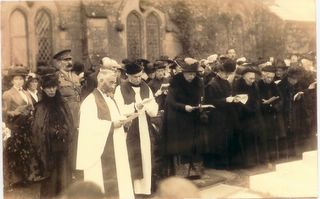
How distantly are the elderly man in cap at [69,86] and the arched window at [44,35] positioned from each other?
5.1 inches

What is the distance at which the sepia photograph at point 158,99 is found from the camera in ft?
22.7

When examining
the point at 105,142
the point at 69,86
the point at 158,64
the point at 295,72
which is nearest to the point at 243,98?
the point at 295,72

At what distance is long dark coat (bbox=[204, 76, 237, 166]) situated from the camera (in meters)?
7.41

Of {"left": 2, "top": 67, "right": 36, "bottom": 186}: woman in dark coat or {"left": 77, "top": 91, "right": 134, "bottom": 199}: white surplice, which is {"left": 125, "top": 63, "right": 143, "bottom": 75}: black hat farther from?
{"left": 2, "top": 67, "right": 36, "bottom": 186}: woman in dark coat

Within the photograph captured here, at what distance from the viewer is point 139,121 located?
23.1 feet

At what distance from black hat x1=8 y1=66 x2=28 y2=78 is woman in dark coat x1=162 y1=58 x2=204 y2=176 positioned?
201 cm

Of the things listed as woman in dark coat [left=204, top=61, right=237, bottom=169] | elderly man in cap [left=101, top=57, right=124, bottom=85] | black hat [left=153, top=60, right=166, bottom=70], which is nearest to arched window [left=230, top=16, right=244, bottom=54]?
woman in dark coat [left=204, top=61, right=237, bottom=169]

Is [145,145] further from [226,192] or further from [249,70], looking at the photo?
[249,70]

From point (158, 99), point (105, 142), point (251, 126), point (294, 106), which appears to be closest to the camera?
point (105, 142)

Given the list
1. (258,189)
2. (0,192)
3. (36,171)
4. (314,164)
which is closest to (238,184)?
(258,189)

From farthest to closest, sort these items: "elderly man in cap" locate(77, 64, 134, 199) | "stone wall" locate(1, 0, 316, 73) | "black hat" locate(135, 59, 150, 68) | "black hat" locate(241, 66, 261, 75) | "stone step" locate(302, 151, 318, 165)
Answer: "black hat" locate(241, 66, 261, 75) → "stone step" locate(302, 151, 318, 165) → "black hat" locate(135, 59, 150, 68) → "stone wall" locate(1, 0, 316, 73) → "elderly man in cap" locate(77, 64, 134, 199)

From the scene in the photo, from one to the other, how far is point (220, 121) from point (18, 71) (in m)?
2.95

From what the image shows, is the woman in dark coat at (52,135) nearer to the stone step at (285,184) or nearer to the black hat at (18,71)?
the black hat at (18,71)

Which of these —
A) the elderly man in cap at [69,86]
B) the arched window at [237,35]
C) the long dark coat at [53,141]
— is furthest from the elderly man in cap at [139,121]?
the arched window at [237,35]
